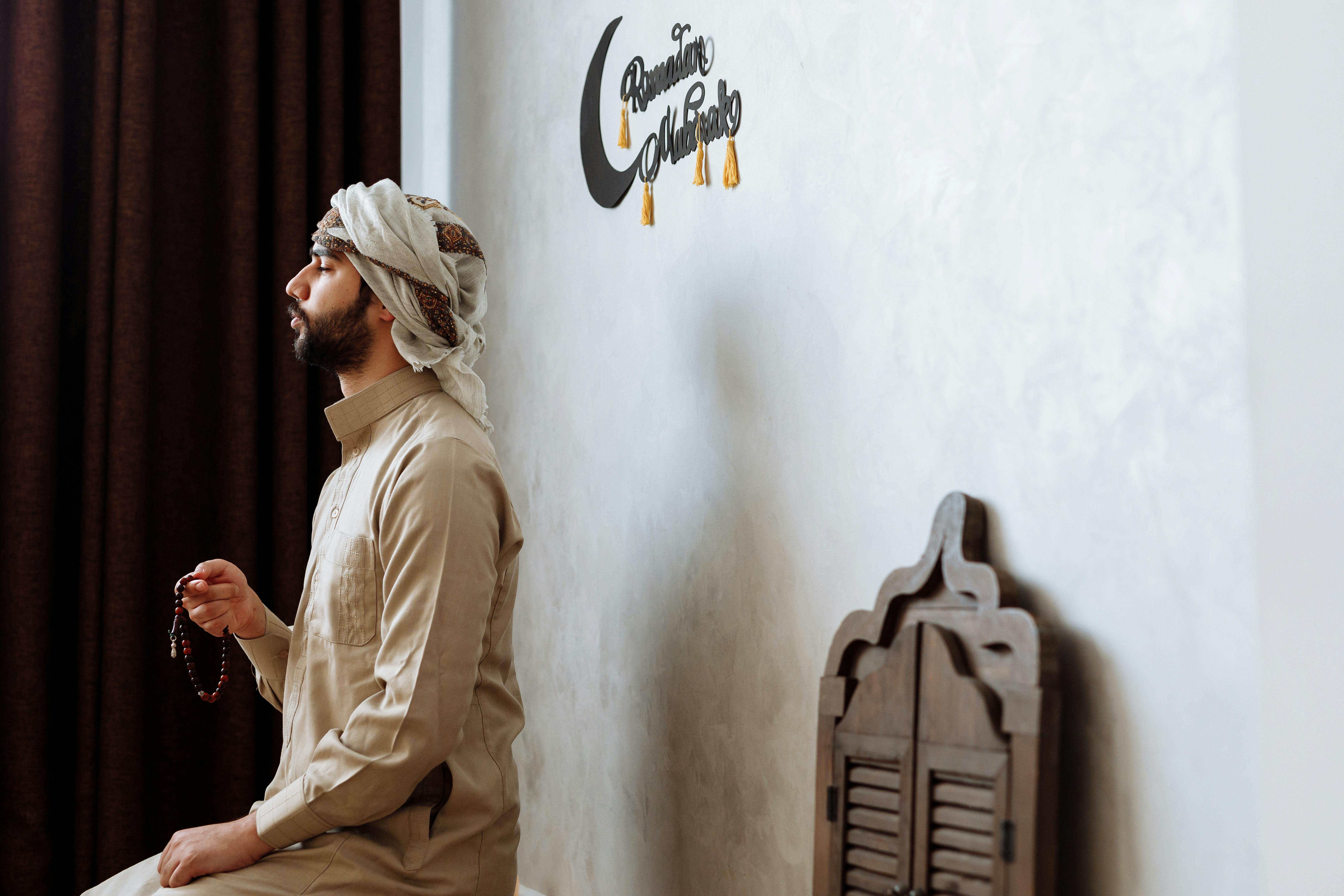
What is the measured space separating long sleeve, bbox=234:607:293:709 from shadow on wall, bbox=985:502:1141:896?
119 centimetres

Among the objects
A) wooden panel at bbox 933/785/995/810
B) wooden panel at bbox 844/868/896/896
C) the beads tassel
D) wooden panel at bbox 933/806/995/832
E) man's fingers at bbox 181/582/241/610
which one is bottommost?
wooden panel at bbox 844/868/896/896

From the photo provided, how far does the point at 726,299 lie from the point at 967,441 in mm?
520

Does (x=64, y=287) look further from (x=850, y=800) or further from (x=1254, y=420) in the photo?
(x=1254, y=420)

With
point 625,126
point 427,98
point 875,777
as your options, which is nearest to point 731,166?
point 625,126

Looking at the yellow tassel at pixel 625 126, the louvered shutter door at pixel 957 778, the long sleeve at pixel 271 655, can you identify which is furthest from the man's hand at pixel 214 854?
the yellow tassel at pixel 625 126

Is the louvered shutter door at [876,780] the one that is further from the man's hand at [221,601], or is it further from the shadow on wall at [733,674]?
the man's hand at [221,601]

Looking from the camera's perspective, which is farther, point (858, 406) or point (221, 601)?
point (221, 601)

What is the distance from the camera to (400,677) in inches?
51.7

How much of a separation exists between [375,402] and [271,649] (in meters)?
0.46

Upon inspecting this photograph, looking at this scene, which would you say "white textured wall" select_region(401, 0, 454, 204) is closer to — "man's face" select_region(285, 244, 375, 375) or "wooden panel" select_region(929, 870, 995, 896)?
"man's face" select_region(285, 244, 375, 375)

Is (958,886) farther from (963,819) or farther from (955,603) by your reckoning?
(955,603)

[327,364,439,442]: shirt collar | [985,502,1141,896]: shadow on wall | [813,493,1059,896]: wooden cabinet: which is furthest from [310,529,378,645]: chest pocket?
[985,502,1141,896]: shadow on wall

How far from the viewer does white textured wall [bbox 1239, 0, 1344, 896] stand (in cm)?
81

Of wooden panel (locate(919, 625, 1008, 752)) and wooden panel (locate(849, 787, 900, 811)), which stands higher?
wooden panel (locate(919, 625, 1008, 752))
